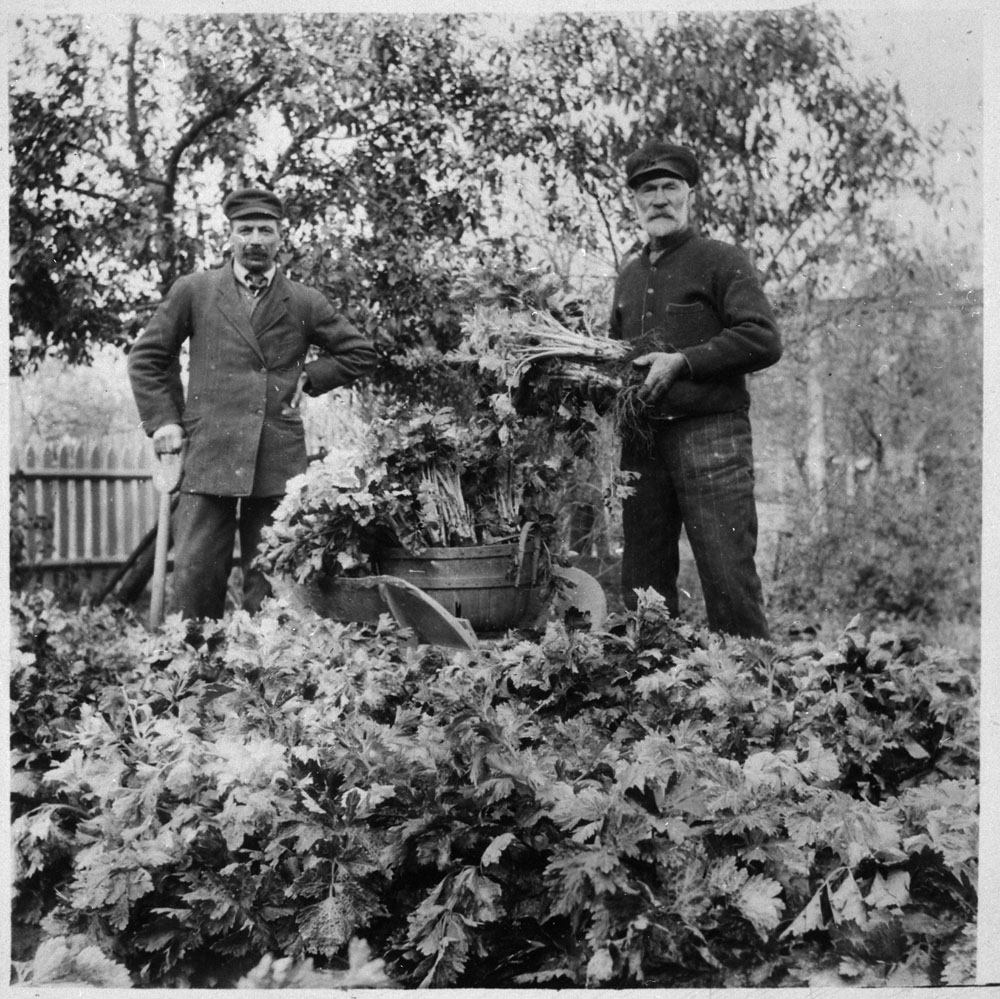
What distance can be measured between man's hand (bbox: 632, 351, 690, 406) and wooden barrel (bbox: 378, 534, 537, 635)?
68cm

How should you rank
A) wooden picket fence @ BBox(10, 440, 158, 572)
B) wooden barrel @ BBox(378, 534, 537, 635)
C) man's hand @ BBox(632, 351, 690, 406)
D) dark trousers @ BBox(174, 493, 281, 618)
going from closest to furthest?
wooden barrel @ BBox(378, 534, 537, 635) < man's hand @ BBox(632, 351, 690, 406) < wooden picket fence @ BBox(10, 440, 158, 572) < dark trousers @ BBox(174, 493, 281, 618)

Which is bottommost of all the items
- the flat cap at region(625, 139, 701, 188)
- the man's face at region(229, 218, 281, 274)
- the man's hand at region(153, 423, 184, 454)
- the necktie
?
the man's hand at region(153, 423, 184, 454)

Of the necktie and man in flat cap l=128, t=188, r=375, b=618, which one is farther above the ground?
the necktie

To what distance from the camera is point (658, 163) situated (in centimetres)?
366

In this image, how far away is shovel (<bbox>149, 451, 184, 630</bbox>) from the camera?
3.79m

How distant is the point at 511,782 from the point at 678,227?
239 cm

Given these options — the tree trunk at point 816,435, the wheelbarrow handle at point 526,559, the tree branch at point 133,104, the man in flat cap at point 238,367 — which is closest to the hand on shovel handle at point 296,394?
the man in flat cap at point 238,367

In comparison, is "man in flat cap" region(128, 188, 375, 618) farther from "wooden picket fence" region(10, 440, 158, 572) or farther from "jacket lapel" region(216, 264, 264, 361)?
"wooden picket fence" region(10, 440, 158, 572)

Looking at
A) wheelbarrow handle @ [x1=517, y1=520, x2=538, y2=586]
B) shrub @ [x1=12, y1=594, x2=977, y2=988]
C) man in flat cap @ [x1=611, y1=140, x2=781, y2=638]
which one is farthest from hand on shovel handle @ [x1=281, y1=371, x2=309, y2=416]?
shrub @ [x1=12, y1=594, x2=977, y2=988]

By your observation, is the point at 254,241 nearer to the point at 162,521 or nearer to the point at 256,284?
the point at 256,284

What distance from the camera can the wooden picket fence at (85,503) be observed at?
3732 mm

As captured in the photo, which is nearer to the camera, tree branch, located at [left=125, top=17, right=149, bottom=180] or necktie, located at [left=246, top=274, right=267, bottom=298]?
tree branch, located at [left=125, top=17, right=149, bottom=180]

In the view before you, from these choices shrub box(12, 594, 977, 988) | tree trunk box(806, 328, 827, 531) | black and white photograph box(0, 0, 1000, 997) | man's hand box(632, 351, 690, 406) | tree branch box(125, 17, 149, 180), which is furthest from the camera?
tree trunk box(806, 328, 827, 531)

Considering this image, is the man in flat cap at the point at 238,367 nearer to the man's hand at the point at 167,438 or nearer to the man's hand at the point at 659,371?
the man's hand at the point at 167,438
